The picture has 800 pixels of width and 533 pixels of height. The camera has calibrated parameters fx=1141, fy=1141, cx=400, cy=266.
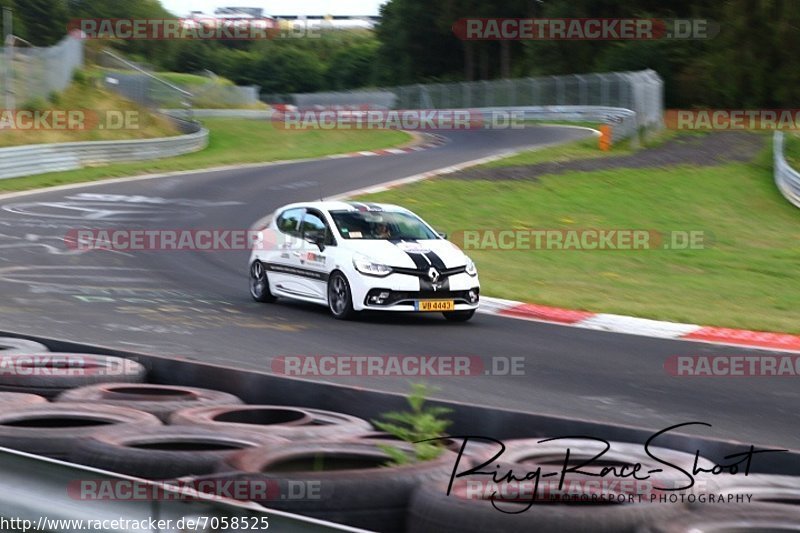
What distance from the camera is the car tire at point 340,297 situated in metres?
13.6

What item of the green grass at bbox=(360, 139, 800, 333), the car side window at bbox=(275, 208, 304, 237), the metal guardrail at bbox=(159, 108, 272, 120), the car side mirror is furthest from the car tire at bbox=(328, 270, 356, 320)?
Result: the metal guardrail at bbox=(159, 108, 272, 120)

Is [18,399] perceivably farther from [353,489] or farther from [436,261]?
[436,261]

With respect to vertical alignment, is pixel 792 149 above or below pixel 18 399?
above

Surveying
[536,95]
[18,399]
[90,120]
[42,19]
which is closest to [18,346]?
[18,399]

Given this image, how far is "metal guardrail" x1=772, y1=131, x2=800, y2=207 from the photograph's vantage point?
28.6 m

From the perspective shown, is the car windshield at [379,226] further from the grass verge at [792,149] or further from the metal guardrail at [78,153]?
the grass verge at [792,149]

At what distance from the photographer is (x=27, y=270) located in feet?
56.2

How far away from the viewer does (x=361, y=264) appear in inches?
533

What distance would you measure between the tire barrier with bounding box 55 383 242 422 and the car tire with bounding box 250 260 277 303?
7883mm

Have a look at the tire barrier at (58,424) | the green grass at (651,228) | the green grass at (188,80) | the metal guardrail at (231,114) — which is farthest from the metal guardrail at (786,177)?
the green grass at (188,80)

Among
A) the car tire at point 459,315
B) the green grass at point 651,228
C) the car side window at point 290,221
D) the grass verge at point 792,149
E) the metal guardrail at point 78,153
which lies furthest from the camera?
the grass verge at point 792,149

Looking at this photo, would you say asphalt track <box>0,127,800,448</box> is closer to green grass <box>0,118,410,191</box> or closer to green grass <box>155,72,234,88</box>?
green grass <box>0,118,410,191</box>

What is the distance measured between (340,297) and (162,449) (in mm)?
8212

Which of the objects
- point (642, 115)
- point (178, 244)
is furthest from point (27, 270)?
point (642, 115)
